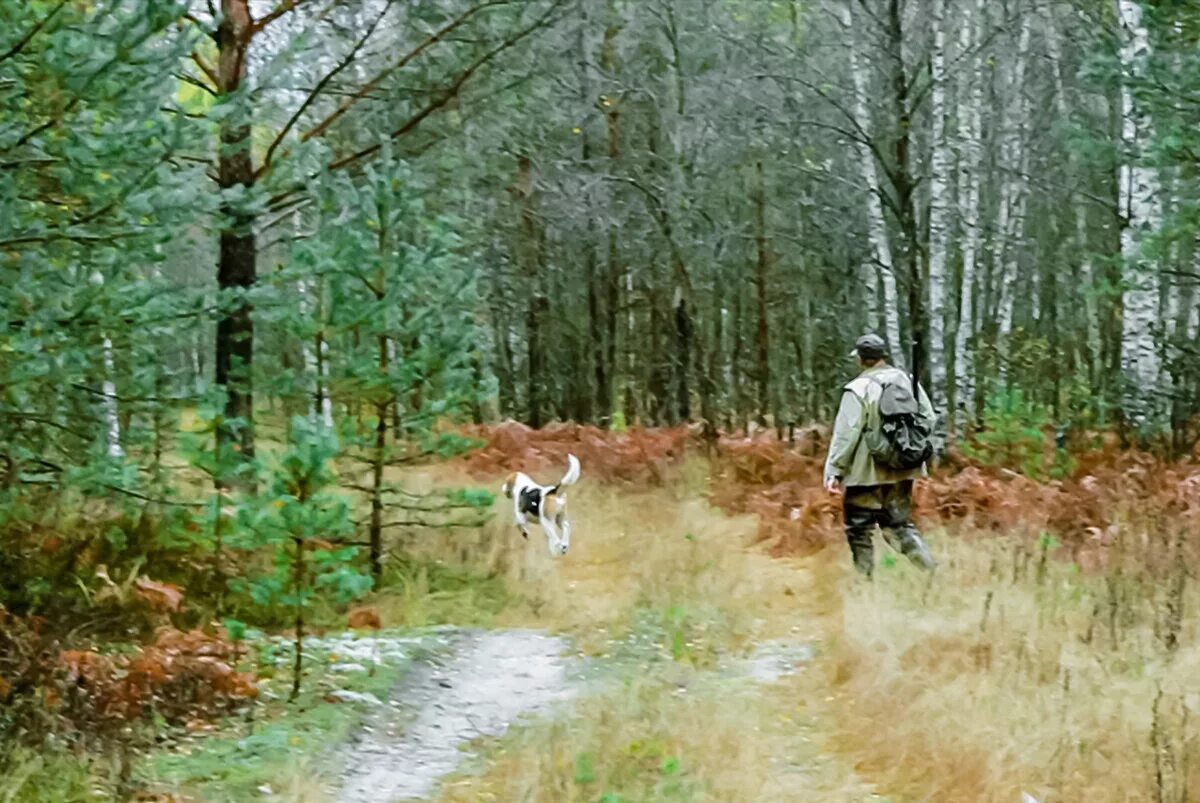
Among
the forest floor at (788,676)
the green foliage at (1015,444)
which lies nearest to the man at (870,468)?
the forest floor at (788,676)

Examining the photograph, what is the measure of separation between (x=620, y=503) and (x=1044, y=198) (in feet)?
55.6

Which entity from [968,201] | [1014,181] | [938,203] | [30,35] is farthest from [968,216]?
[30,35]

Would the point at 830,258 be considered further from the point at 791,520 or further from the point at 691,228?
the point at 791,520

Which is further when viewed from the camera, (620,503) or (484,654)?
(620,503)

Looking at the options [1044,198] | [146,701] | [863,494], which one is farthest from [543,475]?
[1044,198]

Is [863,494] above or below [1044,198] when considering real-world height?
below

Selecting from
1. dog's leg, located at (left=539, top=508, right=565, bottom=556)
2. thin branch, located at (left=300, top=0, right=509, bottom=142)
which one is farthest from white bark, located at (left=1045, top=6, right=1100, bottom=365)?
thin branch, located at (left=300, top=0, right=509, bottom=142)

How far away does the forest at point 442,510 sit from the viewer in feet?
19.8

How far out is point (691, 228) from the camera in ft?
68.9

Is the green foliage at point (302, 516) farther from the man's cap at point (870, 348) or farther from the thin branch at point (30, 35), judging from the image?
the man's cap at point (870, 348)

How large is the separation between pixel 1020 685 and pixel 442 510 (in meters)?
5.93

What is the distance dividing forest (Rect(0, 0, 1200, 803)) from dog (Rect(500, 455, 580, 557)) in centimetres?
27

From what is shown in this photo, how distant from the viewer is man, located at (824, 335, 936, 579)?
30.9ft

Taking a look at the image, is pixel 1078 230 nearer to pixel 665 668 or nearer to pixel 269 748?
pixel 665 668
